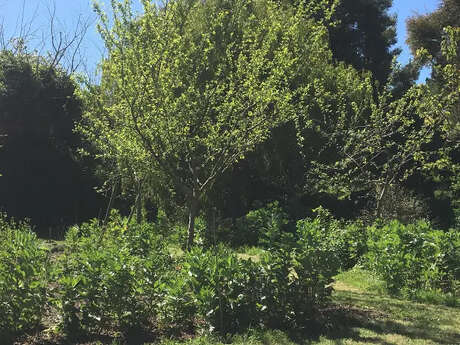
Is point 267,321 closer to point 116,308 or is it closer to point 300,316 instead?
point 300,316

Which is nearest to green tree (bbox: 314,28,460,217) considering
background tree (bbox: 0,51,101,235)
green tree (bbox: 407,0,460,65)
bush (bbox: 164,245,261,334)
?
bush (bbox: 164,245,261,334)

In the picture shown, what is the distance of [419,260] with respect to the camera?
5.80m

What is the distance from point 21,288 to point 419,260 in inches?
184

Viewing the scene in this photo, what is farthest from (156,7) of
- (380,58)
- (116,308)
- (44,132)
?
(380,58)

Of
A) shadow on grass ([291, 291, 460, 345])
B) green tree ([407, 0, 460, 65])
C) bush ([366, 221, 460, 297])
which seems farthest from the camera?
green tree ([407, 0, 460, 65])

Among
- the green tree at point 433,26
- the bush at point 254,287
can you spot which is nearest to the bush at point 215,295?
the bush at point 254,287

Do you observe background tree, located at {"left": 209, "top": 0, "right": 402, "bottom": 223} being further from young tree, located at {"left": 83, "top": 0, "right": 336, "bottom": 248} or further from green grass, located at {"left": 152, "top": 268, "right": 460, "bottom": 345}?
green grass, located at {"left": 152, "top": 268, "right": 460, "bottom": 345}

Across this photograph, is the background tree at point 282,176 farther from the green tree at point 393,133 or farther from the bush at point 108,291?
the bush at point 108,291

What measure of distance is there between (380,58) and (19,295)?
17.7 metres

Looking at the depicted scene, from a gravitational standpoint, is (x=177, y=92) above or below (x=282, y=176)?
above

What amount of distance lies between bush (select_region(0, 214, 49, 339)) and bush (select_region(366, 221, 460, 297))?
429 centimetres

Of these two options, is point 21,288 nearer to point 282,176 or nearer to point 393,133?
point 393,133

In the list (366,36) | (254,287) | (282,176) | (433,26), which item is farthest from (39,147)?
(433,26)

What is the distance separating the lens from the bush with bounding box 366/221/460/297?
575 centimetres
